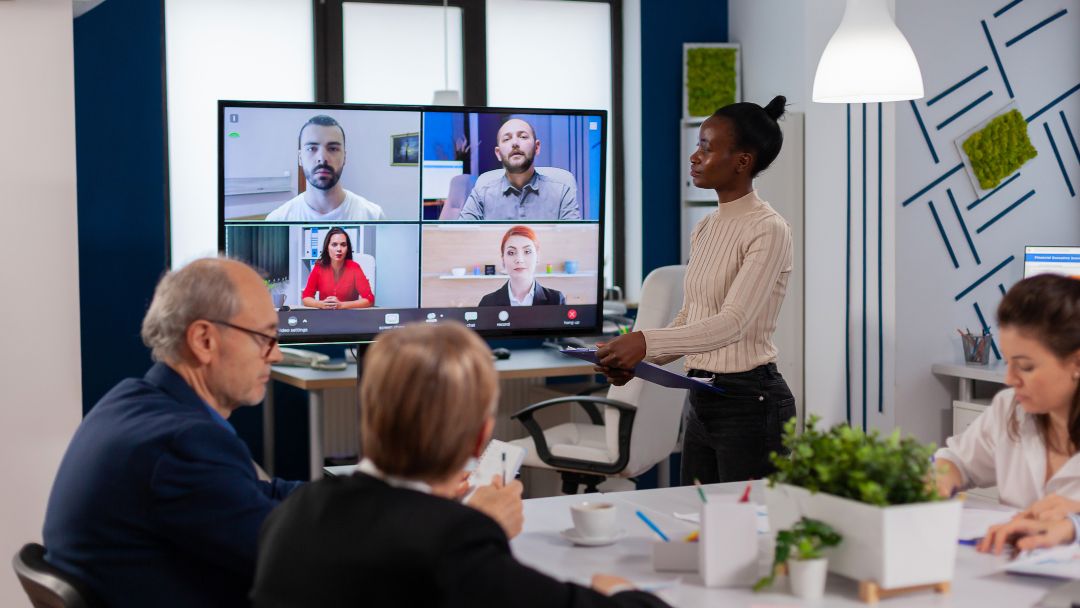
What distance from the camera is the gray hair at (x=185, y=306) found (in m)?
1.88

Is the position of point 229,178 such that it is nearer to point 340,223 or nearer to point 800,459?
point 340,223

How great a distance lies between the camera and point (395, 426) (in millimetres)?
1298

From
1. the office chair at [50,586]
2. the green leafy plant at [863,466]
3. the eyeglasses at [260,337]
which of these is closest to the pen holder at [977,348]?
the green leafy plant at [863,466]

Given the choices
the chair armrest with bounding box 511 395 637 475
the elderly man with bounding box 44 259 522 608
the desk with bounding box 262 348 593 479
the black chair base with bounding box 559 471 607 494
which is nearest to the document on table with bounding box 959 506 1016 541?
the elderly man with bounding box 44 259 522 608

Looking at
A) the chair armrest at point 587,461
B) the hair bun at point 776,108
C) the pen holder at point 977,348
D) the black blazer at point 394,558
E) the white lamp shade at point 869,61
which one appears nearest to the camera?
the black blazer at point 394,558

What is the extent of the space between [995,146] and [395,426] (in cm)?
407

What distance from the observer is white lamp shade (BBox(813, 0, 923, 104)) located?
10.5ft

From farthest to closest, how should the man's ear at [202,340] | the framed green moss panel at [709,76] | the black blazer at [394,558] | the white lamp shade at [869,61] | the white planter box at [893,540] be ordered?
1. the framed green moss panel at [709,76]
2. the white lamp shade at [869,61]
3. the man's ear at [202,340]
4. the white planter box at [893,540]
5. the black blazer at [394,558]

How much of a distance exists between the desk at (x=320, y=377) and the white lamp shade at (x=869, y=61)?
5.84ft

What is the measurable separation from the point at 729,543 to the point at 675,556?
0.38 feet

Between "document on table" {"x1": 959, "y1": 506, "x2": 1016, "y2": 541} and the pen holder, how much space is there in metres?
2.67

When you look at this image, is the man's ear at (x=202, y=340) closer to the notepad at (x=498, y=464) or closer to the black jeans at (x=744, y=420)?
the notepad at (x=498, y=464)

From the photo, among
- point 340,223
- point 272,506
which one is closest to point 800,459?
point 272,506

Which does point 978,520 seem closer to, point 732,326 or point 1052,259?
point 732,326
